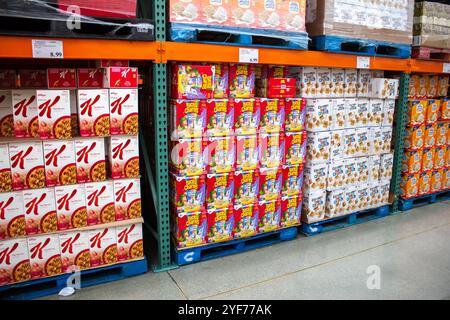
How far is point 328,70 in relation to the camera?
3.78 m

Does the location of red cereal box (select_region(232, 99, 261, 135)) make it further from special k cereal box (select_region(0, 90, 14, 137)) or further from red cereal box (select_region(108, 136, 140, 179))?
special k cereal box (select_region(0, 90, 14, 137))

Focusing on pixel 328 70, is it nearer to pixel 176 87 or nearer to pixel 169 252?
pixel 176 87

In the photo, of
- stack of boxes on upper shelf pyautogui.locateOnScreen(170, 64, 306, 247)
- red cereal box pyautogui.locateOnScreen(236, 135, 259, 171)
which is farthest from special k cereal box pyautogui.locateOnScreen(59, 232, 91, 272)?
red cereal box pyautogui.locateOnScreen(236, 135, 259, 171)

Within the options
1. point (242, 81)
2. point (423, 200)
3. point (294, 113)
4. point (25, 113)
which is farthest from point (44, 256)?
point (423, 200)

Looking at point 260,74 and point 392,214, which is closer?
point 260,74

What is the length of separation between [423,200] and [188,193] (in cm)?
366

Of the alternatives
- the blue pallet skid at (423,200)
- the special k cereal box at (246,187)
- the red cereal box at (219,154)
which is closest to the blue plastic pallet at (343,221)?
the blue pallet skid at (423,200)

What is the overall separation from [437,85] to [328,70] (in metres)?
2.09

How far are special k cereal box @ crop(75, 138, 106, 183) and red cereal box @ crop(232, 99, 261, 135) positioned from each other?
1.16m

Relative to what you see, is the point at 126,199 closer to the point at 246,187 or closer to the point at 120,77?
the point at 120,77

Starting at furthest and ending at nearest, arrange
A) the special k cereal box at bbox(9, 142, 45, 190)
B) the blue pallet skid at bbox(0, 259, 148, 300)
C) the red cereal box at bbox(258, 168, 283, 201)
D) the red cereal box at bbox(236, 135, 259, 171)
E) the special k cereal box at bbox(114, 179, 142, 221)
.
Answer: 1. the red cereal box at bbox(258, 168, 283, 201)
2. the red cereal box at bbox(236, 135, 259, 171)
3. the special k cereal box at bbox(114, 179, 142, 221)
4. the blue pallet skid at bbox(0, 259, 148, 300)
5. the special k cereal box at bbox(9, 142, 45, 190)

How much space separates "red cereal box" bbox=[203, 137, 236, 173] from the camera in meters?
3.13
